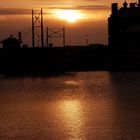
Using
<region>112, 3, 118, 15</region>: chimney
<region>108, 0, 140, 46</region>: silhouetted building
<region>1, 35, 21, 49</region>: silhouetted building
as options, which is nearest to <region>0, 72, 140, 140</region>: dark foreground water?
<region>108, 0, 140, 46</region>: silhouetted building

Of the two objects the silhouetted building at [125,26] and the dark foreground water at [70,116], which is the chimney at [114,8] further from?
the dark foreground water at [70,116]

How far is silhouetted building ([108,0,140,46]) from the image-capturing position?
8588 cm

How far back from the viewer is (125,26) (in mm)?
88625

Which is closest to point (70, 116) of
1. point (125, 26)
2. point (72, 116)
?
point (72, 116)

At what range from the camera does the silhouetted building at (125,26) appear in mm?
85875

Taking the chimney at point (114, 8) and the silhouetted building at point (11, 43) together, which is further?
the chimney at point (114, 8)

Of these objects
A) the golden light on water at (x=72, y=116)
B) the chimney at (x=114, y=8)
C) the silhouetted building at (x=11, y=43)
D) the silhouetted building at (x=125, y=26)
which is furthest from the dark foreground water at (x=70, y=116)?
the chimney at (x=114, y=8)

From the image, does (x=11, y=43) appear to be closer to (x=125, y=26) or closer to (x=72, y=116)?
(x=125, y=26)

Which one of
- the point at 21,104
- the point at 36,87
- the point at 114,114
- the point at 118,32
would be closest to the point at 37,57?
the point at 118,32

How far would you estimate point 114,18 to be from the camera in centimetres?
8969

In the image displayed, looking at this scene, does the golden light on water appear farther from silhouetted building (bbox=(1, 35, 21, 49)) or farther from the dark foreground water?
silhouetted building (bbox=(1, 35, 21, 49))

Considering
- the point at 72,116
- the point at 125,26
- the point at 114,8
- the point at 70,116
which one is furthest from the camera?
the point at 114,8

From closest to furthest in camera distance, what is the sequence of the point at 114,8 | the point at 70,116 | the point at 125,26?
the point at 70,116, the point at 125,26, the point at 114,8

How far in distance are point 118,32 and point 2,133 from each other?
65746 mm
